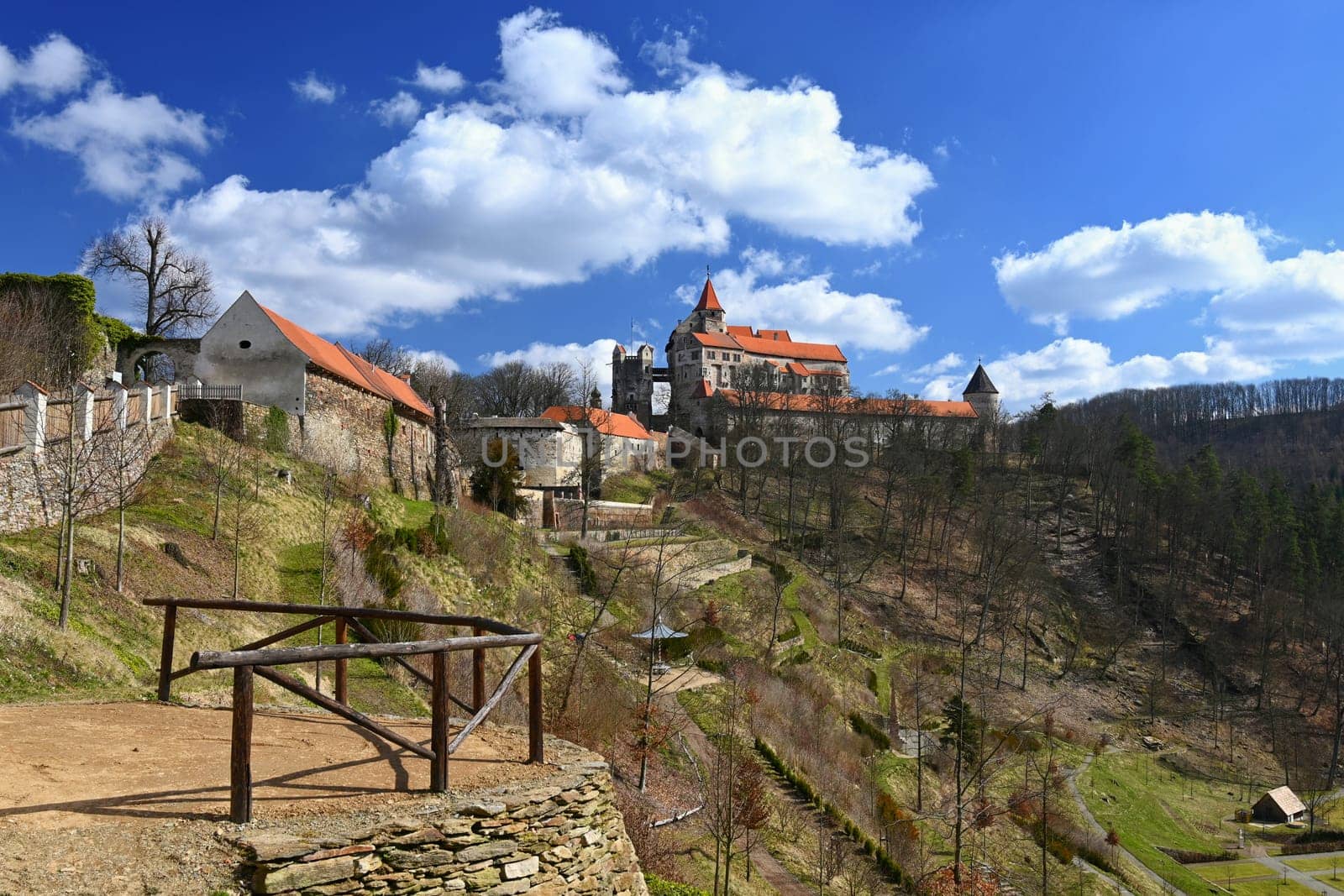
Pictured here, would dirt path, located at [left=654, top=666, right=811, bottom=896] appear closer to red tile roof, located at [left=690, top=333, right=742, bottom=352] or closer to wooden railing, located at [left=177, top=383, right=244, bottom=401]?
wooden railing, located at [left=177, top=383, right=244, bottom=401]

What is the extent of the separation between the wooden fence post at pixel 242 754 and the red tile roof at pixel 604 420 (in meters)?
50.0

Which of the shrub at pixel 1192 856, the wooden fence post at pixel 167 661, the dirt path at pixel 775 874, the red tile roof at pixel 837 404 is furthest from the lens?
the red tile roof at pixel 837 404

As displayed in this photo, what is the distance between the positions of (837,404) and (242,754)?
256 feet

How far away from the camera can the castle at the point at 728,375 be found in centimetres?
8431

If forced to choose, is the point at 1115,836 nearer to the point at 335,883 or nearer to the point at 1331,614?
the point at 335,883

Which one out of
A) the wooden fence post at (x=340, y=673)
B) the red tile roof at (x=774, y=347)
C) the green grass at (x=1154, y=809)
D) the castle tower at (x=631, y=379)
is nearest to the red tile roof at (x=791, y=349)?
the red tile roof at (x=774, y=347)

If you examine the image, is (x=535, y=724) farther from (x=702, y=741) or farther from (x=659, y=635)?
(x=659, y=635)

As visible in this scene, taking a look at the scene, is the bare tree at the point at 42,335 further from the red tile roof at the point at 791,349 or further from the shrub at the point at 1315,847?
the red tile roof at the point at 791,349

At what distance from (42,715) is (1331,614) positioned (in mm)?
70821

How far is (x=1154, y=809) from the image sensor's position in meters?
34.7

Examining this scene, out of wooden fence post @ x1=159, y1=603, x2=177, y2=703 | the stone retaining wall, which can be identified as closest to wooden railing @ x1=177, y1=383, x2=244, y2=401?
wooden fence post @ x1=159, y1=603, x2=177, y2=703

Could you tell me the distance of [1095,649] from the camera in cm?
5247

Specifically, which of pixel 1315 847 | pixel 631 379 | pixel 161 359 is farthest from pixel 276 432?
pixel 631 379

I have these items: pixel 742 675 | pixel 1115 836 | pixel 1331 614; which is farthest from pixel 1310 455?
pixel 742 675
